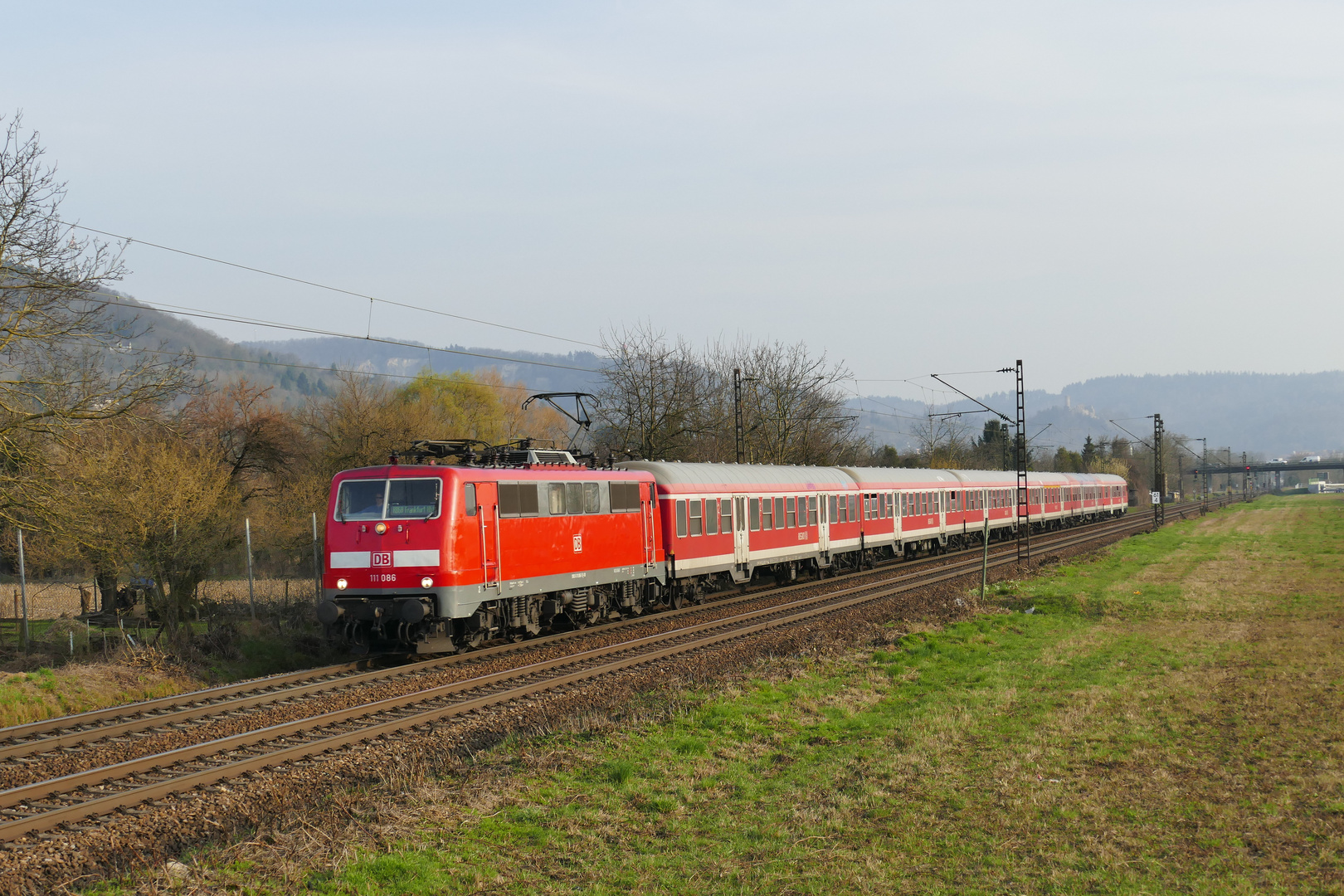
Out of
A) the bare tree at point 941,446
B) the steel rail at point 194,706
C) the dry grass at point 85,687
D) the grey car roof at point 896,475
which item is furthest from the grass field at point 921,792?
the bare tree at point 941,446

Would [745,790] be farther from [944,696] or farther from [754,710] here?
[944,696]

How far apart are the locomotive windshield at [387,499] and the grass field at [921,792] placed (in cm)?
623

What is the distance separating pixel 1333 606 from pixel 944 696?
13213 mm

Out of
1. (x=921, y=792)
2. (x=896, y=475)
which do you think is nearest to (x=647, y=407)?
(x=896, y=475)

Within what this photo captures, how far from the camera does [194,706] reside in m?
13.4

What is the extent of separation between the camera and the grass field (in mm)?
6789

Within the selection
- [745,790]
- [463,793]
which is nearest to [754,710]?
[745,790]

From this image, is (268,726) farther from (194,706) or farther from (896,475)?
(896,475)

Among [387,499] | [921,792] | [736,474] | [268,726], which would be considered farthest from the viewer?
[736,474]

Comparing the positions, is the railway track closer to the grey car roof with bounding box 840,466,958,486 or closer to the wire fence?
the wire fence

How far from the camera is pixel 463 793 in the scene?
8688 millimetres

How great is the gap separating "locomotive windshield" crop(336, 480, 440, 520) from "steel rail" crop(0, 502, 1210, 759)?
2.51 metres

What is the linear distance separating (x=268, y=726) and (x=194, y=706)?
205 centimetres

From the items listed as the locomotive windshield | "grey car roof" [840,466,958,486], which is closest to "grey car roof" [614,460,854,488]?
"grey car roof" [840,466,958,486]
